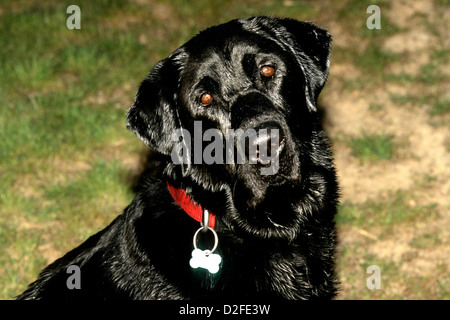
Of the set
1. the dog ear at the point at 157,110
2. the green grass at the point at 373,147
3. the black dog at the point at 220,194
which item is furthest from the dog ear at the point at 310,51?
the green grass at the point at 373,147

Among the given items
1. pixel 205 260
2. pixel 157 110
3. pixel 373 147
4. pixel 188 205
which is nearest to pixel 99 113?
pixel 373 147

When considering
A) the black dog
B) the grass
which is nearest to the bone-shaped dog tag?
the black dog

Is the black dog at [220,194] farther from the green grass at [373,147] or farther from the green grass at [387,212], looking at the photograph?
the green grass at [373,147]

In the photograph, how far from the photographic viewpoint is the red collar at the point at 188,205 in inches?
154

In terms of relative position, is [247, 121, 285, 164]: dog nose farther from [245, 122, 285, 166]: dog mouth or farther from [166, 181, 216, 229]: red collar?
[166, 181, 216, 229]: red collar

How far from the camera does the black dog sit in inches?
151

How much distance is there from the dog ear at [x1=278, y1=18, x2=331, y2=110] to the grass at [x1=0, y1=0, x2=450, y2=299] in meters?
1.74

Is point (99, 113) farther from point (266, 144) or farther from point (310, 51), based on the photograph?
point (266, 144)

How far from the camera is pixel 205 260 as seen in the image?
371 cm

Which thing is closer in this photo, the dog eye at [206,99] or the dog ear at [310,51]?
the dog eye at [206,99]

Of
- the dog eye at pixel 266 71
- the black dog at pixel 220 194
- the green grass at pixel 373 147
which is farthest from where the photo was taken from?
the green grass at pixel 373 147

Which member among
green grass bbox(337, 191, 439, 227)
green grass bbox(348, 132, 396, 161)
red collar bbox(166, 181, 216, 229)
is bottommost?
green grass bbox(337, 191, 439, 227)

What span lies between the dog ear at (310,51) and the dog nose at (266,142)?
56 cm

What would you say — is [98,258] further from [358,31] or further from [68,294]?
[358,31]
